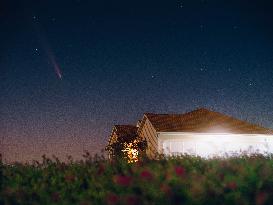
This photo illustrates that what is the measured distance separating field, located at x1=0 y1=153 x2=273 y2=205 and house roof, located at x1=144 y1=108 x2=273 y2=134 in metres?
28.1

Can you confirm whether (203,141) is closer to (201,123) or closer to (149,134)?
(201,123)

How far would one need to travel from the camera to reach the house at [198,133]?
119 feet

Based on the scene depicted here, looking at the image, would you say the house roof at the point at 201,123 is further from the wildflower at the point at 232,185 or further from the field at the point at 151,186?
the wildflower at the point at 232,185

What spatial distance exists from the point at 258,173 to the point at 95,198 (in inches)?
110

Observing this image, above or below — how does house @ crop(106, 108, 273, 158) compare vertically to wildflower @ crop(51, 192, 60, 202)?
above

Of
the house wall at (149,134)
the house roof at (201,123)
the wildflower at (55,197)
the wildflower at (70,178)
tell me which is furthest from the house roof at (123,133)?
the wildflower at (55,197)

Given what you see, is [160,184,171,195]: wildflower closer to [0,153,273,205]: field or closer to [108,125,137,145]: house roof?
[0,153,273,205]: field

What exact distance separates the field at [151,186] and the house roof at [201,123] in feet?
92.3

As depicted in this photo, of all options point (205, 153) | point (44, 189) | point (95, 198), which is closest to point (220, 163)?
point (95, 198)

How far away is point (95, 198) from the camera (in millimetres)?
6402

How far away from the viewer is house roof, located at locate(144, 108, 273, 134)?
3761 cm

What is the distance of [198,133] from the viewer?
3700 centimetres

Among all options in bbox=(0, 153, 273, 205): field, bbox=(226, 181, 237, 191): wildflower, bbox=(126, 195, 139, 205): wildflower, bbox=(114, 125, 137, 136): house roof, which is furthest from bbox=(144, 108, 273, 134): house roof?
bbox=(126, 195, 139, 205): wildflower

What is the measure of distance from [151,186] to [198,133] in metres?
31.5
